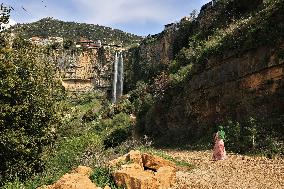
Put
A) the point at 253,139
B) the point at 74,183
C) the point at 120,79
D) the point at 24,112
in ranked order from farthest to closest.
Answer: the point at 120,79
the point at 24,112
the point at 253,139
the point at 74,183

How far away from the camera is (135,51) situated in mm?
57531

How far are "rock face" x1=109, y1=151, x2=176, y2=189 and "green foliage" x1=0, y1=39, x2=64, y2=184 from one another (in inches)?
185

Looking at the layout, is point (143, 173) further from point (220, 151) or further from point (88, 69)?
point (88, 69)

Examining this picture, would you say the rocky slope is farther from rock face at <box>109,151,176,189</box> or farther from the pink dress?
rock face at <box>109,151,176,189</box>

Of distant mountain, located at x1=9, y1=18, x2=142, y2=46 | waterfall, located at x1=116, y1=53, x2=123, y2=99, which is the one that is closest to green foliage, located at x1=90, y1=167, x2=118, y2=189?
waterfall, located at x1=116, y1=53, x2=123, y2=99

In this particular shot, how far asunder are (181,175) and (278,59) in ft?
23.2

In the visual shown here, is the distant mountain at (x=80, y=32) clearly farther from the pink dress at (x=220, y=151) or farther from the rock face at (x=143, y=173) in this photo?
the rock face at (x=143, y=173)

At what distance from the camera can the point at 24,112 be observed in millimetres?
15242

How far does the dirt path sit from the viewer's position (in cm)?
1048

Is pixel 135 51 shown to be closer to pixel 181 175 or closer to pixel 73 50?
pixel 73 50

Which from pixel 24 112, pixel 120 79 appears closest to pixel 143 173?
pixel 24 112

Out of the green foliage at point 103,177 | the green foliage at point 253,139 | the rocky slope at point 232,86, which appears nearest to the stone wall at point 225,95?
the rocky slope at point 232,86

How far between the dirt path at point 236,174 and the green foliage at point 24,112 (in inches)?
Answer: 221

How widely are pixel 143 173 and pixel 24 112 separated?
6.90m
